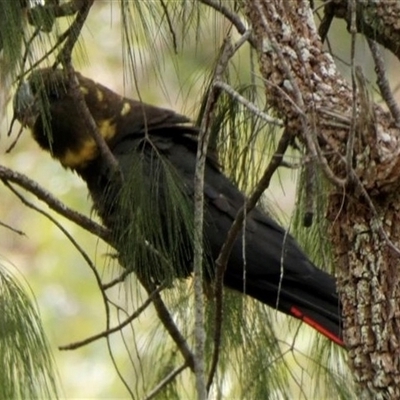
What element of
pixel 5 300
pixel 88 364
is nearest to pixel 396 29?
pixel 5 300

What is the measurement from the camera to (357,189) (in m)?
1.47

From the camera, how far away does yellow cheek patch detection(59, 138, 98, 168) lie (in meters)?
2.53

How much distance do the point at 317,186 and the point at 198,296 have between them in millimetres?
220

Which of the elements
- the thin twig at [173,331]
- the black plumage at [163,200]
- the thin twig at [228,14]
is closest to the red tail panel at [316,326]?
the black plumage at [163,200]

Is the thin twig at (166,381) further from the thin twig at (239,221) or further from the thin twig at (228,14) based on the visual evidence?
the thin twig at (228,14)

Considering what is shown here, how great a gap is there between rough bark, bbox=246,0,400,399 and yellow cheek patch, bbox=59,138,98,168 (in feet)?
3.31

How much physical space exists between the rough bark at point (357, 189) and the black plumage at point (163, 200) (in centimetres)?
17

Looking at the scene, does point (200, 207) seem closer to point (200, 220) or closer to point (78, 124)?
point (200, 220)

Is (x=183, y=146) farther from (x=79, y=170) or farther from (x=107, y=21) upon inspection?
(x=107, y=21)

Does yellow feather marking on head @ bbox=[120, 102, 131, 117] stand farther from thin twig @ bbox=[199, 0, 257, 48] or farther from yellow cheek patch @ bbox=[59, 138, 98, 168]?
thin twig @ bbox=[199, 0, 257, 48]

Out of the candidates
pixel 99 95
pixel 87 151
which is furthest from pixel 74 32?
pixel 99 95

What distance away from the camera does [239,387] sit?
193 centimetres

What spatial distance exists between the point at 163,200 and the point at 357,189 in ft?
1.28

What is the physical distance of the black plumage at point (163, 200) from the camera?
5.85ft
